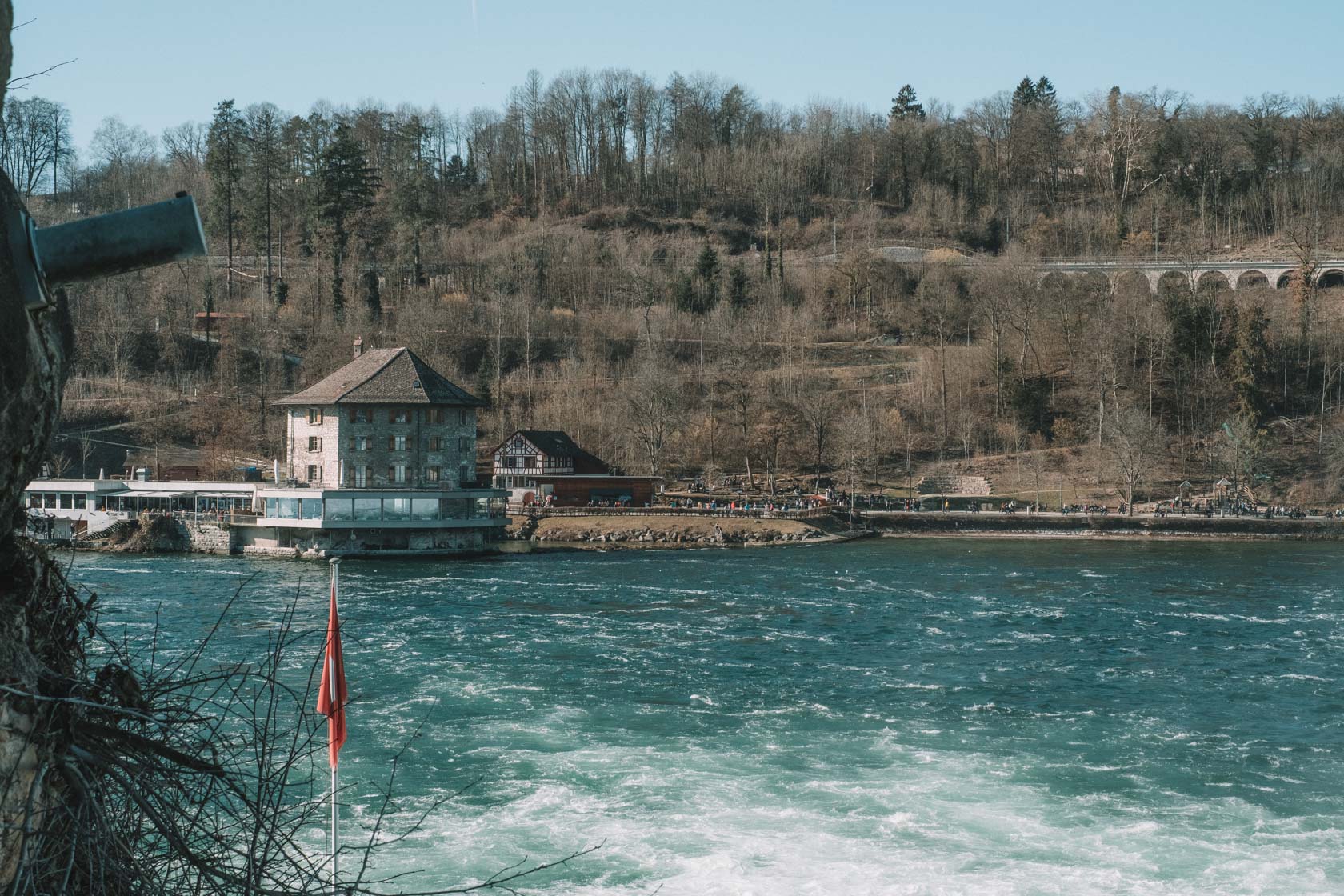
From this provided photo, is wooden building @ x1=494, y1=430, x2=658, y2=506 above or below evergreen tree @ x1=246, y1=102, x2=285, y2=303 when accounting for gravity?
below

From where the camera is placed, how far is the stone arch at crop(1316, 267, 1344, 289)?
10706 centimetres

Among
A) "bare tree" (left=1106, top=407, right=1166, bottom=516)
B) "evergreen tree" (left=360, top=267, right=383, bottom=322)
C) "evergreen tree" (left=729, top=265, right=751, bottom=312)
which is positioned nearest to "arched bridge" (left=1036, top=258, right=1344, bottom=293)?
"evergreen tree" (left=729, top=265, right=751, bottom=312)

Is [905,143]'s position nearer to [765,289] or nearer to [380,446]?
[765,289]

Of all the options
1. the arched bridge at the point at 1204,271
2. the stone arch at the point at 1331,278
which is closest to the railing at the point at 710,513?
the arched bridge at the point at 1204,271

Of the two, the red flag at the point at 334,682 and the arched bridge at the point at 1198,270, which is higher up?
the arched bridge at the point at 1198,270

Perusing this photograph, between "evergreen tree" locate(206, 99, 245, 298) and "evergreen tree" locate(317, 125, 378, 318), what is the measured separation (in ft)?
27.2

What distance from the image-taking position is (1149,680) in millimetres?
27094

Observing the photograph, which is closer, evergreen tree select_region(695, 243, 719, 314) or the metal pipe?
the metal pipe

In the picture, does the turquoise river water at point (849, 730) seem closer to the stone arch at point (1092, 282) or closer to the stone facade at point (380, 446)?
the stone facade at point (380, 446)

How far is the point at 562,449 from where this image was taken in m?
77.8

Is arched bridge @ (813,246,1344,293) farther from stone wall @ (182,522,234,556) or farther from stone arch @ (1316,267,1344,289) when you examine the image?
stone wall @ (182,522,234,556)

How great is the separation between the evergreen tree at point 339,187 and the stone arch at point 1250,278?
79281mm

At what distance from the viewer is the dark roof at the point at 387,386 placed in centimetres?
6081

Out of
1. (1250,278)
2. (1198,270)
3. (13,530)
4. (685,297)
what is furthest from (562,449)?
(13,530)
